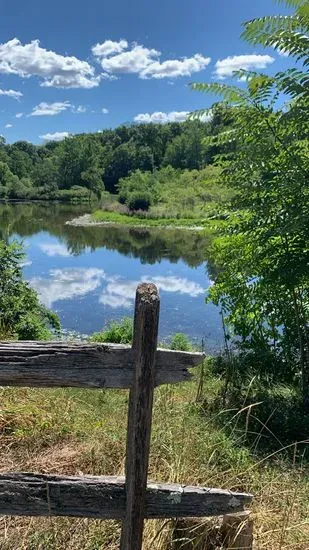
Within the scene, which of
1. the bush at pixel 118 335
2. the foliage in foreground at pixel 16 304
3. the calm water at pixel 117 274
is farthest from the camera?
the calm water at pixel 117 274

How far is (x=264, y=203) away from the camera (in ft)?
18.7

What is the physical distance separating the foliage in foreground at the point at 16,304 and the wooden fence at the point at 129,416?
5599 millimetres

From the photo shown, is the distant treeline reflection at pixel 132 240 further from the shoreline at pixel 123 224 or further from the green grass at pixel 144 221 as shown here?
the green grass at pixel 144 221

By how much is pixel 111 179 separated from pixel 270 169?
338ft

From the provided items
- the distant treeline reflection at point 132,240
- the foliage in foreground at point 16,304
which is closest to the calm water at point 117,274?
the distant treeline reflection at point 132,240

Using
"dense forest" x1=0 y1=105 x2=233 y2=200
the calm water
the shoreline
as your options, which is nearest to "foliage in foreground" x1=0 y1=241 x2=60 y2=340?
the calm water

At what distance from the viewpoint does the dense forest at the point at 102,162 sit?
311 feet

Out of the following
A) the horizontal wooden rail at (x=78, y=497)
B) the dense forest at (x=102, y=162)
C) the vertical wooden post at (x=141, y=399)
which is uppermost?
the dense forest at (x=102, y=162)

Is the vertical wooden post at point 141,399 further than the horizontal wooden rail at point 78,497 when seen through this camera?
No

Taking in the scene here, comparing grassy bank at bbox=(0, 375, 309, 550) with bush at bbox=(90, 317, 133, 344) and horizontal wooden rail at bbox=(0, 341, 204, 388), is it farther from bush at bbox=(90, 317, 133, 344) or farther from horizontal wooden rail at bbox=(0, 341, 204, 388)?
bush at bbox=(90, 317, 133, 344)

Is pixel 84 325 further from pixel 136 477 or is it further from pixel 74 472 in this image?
pixel 136 477

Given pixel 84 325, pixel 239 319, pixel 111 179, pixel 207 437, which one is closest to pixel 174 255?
pixel 84 325

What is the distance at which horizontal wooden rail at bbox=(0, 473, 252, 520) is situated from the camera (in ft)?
8.73

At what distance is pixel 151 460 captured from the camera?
3.86m
